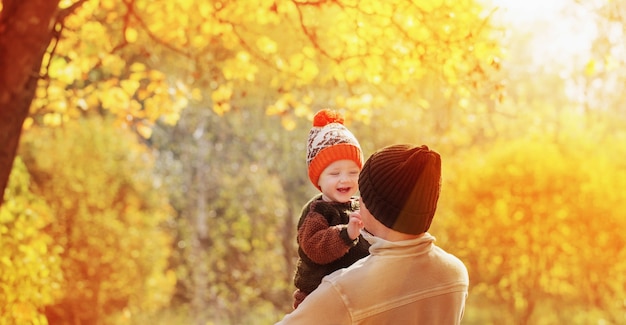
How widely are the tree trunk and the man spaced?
8.47 feet

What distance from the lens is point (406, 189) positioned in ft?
6.97

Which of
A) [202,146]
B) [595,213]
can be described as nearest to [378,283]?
[595,213]

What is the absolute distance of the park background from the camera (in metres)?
6.98

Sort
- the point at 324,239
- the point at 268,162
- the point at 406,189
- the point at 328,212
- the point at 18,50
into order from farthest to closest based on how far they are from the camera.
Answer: the point at 268,162 → the point at 18,50 → the point at 328,212 → the point at 324,239 → the point at 406,189

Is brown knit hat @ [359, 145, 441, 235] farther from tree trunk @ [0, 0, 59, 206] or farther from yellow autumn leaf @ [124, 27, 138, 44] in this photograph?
yellow autumn leaf @ [124, 27, 138, 44]

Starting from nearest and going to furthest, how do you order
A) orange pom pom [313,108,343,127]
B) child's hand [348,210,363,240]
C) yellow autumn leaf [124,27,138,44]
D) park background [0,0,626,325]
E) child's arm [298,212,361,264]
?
child's hand [348,210,363,240] < child's arm [298,212,361,264] < orange pom pom [313,108,343,127] < yellow autumn leaf [124,27,138,44] < park background [0,0,626,325]

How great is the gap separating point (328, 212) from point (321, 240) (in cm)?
22

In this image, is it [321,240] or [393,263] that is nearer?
[393,263]

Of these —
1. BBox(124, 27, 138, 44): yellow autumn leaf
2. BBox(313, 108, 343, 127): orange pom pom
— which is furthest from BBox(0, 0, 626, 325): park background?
BBox(313, 108, 343, 127): orange pom pom

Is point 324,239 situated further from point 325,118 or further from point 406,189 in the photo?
point 406,189

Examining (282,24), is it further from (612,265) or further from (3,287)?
(3,287)

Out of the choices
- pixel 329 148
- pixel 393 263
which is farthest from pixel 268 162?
pixel 393 263

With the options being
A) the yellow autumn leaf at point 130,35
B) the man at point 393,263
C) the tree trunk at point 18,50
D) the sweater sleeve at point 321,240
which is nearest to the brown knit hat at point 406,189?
the man at point 393,263

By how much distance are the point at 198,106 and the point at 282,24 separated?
2.26 meters
